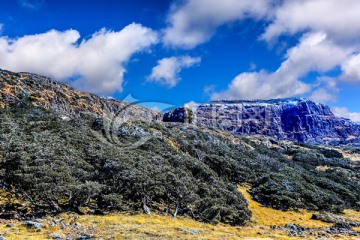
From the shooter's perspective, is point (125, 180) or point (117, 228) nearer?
point (117, 228)

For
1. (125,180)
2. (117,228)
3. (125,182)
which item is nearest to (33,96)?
(125,182)

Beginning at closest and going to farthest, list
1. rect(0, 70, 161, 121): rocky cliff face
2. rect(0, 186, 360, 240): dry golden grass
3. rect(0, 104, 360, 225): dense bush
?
rect(0, 186, 360, 240): dry golden grass < rect(0, 104, 360, 225): dense bush < rect(0, 70, 161, 121): rocky cliff face

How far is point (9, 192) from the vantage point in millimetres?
40281

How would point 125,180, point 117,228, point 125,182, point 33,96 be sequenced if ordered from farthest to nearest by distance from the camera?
1. point 33,96
2. point 125,182
3. point 125,180
4. point 117,228

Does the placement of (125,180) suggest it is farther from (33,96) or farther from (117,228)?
(33,96)

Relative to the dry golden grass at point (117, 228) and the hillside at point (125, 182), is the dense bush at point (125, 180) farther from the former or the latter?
the dry golden grass at point (117, 228)

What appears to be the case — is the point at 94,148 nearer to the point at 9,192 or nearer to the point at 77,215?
the point at 9,192

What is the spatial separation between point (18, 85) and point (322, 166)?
16267 centimetres

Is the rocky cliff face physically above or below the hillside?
above

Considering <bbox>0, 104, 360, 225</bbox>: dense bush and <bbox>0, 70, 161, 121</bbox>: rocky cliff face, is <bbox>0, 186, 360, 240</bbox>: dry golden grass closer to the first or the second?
<bbox>0, 104, 360, 225</bbox>: dense bush

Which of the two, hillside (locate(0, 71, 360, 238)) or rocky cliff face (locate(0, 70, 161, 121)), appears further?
rocky cliff face (locate(0, 70, 161, 121))

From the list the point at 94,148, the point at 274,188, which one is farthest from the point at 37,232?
the point at 274,188

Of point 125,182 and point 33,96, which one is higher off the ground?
point 33,96

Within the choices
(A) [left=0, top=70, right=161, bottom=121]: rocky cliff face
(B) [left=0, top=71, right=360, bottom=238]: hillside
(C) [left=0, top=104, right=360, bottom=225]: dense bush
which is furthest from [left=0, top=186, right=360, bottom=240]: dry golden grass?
(A) [left=0, top=70, right=161, bottom=121]: rocky cliff face
